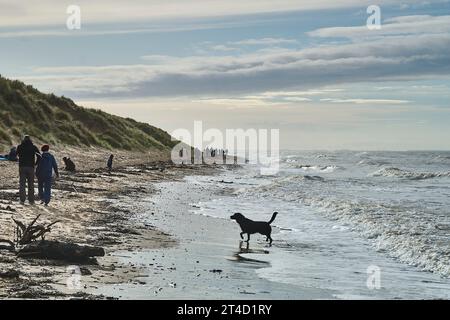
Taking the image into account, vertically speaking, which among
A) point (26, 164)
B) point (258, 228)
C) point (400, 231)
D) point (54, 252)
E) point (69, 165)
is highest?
point (26, 164)

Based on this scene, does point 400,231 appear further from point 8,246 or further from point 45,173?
point 8,246

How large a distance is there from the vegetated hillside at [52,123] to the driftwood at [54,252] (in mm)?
24882

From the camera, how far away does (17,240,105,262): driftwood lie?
10008 millimetres

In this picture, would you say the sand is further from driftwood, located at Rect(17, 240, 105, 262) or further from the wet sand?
the wet sand

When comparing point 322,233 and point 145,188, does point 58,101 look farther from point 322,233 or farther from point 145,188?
→ point 322,233

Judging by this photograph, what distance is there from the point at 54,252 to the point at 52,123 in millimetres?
38956

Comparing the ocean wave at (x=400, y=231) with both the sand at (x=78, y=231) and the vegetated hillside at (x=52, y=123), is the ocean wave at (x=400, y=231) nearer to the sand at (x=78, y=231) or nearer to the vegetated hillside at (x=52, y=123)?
the sand at (x=78, y=231)

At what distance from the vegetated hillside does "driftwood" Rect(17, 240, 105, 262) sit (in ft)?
81.6

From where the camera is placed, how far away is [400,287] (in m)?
10.0

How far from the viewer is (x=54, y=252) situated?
33.0 feet

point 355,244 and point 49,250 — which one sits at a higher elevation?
point 49,250

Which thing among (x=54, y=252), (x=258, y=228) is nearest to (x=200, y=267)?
(x=54, y=252)

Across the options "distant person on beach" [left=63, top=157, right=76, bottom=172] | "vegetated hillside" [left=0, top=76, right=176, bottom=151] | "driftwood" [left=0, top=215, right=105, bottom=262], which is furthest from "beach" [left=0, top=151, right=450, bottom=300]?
"vegetated hillside" [left=0, top=76, right=176, bottom=151]

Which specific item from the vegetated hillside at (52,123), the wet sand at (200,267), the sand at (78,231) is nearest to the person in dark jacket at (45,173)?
the sand at (78,231)
